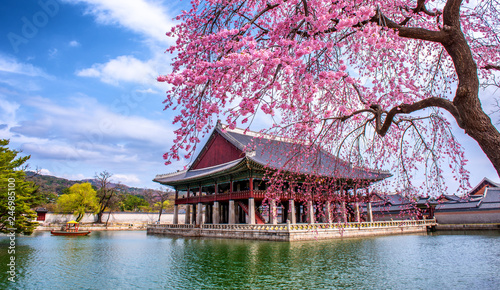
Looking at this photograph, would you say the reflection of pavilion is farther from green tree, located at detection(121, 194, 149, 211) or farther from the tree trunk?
green tree, located at detection(121, 194, 149, 211)

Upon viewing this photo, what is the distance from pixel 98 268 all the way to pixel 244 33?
11.3m

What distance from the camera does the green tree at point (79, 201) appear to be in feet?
141

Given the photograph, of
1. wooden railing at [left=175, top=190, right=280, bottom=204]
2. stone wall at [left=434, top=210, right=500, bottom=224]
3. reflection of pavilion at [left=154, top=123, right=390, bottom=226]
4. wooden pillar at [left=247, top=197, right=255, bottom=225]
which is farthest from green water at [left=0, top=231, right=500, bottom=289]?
stone wall at [left=434, top=210, right=500, bottom=224]

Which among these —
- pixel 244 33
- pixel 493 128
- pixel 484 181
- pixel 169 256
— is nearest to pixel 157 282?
pixel 169 256

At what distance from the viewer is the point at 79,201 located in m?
43.2

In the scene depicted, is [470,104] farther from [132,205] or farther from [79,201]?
[132,205]

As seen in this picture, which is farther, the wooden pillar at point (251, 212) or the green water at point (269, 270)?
the wooden pillar at point (251, 212)

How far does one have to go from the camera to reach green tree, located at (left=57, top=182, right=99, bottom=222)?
42.9 m

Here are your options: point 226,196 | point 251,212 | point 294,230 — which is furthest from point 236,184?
point 294,230

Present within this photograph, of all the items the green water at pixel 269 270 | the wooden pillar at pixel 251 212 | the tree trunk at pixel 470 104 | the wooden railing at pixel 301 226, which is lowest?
the green water at pixel 269 270

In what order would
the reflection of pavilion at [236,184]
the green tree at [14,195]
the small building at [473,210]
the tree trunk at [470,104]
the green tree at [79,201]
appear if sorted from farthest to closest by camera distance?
the green tree at [79,201]
the small building at [473,210]
the reflection of pavilion at [236,184]
the green tree at [14,195]
the tree trunk at [470,104]

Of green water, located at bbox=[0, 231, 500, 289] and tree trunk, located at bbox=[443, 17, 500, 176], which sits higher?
tree trunk, located at bbox=[443, 17, 500, 176]

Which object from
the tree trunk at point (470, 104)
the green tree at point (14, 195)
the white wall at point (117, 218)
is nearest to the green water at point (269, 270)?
the green tree at point (14, 195)

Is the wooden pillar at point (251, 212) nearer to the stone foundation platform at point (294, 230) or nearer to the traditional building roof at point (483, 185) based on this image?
the stone foundation platform at point (294, 230)
